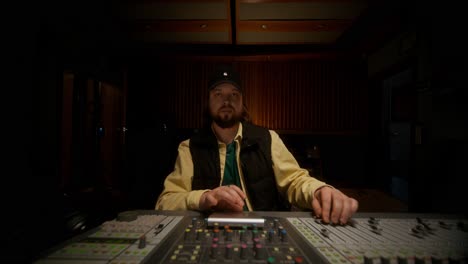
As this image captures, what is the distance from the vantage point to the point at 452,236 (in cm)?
61

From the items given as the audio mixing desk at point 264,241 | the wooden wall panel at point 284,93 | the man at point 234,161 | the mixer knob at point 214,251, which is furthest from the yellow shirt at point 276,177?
the wooden wall panel at point 284,93

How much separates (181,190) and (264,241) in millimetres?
881

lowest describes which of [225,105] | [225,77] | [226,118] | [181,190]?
[181,190]

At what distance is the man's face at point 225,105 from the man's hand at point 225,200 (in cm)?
86

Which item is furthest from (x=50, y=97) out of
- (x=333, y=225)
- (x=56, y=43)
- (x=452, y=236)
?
(x=452, y=236)

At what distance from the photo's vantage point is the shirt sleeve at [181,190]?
3.06 ft

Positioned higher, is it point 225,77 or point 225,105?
point 225,77

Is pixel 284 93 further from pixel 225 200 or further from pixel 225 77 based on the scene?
pixel 225 200

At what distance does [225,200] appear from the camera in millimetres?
781

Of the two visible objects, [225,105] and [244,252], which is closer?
[244,252]

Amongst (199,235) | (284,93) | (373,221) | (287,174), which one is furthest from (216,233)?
(284,93)

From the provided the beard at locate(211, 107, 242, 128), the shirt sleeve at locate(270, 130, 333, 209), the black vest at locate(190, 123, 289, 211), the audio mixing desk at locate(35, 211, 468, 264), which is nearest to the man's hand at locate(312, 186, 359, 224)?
the audio mixing desk at locate(35, 211, 468, 264)

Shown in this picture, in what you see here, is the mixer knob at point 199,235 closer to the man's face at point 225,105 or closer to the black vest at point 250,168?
the black vest at point 250,168

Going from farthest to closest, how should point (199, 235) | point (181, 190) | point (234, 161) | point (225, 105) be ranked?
point (225, 105) < point (234, 161) < point (181, 190) < point (199, 235)
